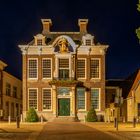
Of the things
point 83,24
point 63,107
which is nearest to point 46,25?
point 83,24

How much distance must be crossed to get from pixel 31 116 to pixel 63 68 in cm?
881

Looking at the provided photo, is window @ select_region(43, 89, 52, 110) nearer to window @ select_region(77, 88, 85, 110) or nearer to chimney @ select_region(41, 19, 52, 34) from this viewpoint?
window @ select_region(77, 88, 85, 110)

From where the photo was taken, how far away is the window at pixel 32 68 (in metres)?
71.2

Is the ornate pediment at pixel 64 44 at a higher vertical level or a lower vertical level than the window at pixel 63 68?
higher

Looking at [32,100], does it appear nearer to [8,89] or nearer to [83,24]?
[8,89]

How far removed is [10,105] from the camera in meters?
83.1

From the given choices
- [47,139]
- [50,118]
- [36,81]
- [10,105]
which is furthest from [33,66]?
[47,139]

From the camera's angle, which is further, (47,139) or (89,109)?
(89,109)

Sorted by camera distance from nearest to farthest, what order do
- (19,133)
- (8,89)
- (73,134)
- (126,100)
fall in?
(73,134) < (19,133) < (126,100) < (8,89)

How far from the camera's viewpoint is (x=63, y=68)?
70.6 metres

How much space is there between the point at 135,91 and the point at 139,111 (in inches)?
109

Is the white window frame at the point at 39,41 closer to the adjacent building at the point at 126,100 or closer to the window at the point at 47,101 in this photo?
the window at the point at 47,101

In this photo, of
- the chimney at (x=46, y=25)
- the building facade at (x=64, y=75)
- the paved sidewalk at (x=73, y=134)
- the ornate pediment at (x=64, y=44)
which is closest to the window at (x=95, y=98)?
the building facade at (x=64, y=75)

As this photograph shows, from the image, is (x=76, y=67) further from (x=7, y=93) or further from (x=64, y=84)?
(x=7, y=93)
